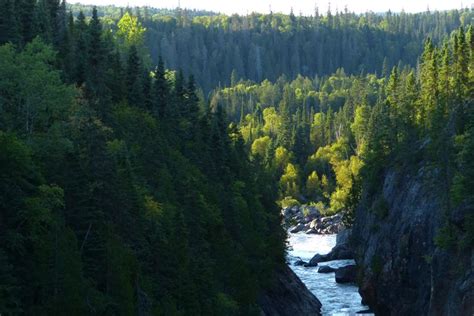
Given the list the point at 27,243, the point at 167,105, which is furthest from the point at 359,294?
the point at 27,243

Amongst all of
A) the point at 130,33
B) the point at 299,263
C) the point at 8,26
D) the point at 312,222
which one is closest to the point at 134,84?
the point at 8,26

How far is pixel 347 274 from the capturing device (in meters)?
89.8

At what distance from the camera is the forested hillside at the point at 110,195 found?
3553cm

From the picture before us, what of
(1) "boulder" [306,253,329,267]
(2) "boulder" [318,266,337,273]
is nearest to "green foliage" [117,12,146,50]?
(1) "boulder" [306,253,329,267]

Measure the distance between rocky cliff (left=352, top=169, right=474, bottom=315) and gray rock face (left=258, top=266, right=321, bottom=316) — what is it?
6.56m

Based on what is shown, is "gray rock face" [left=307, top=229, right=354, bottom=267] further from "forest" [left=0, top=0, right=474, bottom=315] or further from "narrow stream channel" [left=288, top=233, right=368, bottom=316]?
"forest" [left=0, top=0, right=474, bottom=315]

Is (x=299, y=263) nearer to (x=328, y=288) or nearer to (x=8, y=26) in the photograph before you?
(x=328, y=288)

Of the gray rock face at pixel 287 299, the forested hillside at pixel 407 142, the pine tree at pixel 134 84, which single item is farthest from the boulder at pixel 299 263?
the pine tree at pixel 134 84

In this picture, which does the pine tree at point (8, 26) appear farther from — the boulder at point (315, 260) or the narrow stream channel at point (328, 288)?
the boulder at point (315, 260)

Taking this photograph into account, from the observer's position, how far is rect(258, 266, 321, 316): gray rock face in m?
66.9

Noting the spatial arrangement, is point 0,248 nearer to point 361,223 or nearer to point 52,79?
point 52,79

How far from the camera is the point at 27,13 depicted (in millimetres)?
68312

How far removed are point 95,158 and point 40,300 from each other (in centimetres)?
1105

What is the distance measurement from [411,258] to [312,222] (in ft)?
227
